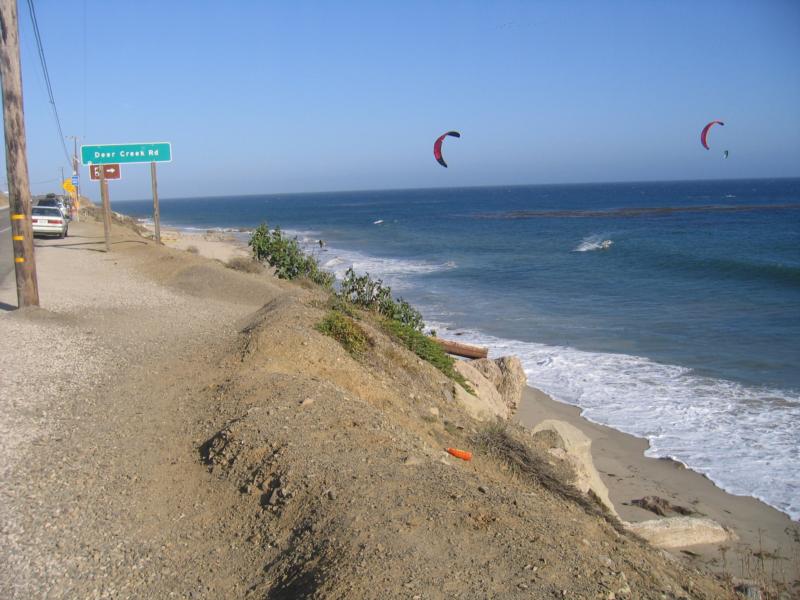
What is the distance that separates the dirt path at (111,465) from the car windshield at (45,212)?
18312 mm

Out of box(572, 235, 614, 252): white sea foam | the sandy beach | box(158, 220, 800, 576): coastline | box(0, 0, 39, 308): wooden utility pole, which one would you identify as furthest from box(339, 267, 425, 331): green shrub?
box(572, 235, 614, 252): white sea foam

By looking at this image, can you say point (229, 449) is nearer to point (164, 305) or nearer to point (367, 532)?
point (367, 532)

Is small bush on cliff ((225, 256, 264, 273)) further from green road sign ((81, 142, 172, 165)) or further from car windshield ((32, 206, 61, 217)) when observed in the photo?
car windshield ((32, 206, 61, 217))

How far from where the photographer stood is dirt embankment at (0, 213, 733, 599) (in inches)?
164

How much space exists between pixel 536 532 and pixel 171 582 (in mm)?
2160

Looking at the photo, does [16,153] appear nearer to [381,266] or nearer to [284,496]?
[284,496]

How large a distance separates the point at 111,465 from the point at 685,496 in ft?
24.3

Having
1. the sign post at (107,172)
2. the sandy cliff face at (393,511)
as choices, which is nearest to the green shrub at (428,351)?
the sandy cliff face at (393,511)

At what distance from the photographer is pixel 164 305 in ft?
42.7

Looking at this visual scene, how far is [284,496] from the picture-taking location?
199 inches

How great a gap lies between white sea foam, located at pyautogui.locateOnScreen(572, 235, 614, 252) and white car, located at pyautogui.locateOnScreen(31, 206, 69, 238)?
100ft

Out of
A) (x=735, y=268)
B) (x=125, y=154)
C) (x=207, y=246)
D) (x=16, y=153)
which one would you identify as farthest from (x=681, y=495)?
(x=207, y=246)

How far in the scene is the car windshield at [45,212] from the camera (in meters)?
28.0

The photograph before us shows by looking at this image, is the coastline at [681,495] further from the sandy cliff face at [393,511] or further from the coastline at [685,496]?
the sandy cliff face at [393,511]
